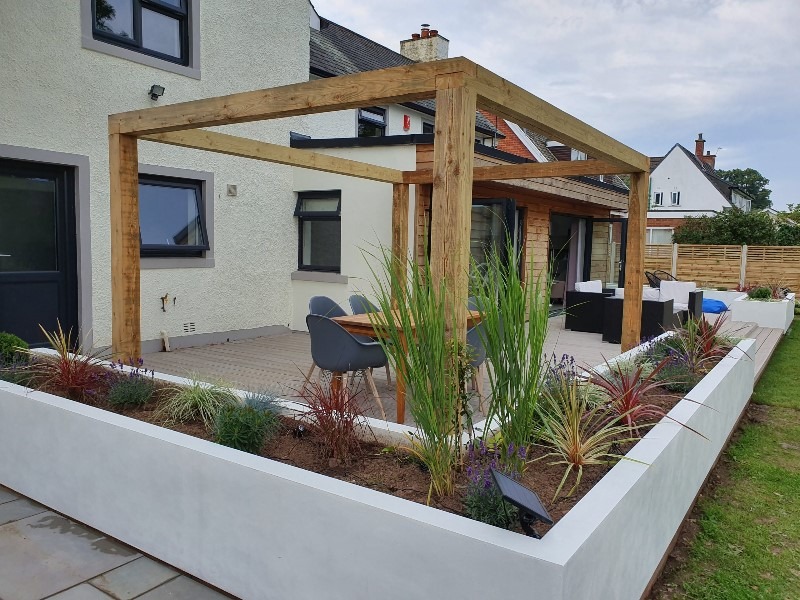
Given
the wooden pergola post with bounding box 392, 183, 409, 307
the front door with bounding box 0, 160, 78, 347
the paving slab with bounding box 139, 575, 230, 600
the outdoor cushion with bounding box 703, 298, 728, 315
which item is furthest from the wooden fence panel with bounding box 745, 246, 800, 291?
the paving slab with bounding box 139, 575, 230, 600

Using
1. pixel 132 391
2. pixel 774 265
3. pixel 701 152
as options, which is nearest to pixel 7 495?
pixel 132 391

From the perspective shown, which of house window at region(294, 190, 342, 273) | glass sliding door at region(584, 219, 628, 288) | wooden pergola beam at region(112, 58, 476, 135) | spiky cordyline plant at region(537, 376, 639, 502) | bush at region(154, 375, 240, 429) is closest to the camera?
spiky cordyline plant at region(537, 376, 639, 502)

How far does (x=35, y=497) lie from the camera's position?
A: 3.31m

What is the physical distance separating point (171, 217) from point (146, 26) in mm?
2122

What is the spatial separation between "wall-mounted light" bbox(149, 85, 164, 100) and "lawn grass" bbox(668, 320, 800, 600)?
647 centimetres

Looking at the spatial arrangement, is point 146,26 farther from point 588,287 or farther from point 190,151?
point 588,287

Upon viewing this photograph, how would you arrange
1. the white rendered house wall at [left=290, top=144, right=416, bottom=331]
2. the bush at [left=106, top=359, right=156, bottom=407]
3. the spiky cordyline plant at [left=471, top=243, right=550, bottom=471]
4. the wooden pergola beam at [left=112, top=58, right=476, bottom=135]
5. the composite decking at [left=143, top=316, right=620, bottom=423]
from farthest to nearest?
1. the white rendered house wall at [left=290, top=144, right=416, bottom=331]
2. the composite decking at [left=143, top=316, right=620, bottom=423]
3. the bush at [left=106, top=359, right=156, bottom=407]
4. the wooden pergola beam at [left=112, top=58, right=476, bottom=135]
5. the spiky cordyline plant at [left=471, top=243, right=550, bottom=471]

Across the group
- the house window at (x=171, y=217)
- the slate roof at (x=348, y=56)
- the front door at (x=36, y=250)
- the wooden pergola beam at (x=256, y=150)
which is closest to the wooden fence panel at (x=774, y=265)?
the slate roof at (x=348, y=56)

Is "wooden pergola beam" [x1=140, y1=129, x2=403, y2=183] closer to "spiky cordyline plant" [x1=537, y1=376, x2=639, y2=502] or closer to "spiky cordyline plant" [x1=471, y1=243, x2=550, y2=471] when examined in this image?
"spiky cordyline plant" [x1=471, y1=243, x2=550, y2=471]

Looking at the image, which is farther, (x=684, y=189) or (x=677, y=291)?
(x=684, y=189)

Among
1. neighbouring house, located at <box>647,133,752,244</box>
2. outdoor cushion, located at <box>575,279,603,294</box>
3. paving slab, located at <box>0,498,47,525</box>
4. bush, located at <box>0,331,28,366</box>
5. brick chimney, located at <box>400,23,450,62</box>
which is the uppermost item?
brick chimney, located at <box>400,23,450,62</box>

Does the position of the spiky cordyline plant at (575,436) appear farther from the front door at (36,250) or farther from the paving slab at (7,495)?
the front door at (36,250)

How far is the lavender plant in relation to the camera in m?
2.03

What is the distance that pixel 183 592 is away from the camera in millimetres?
2492
